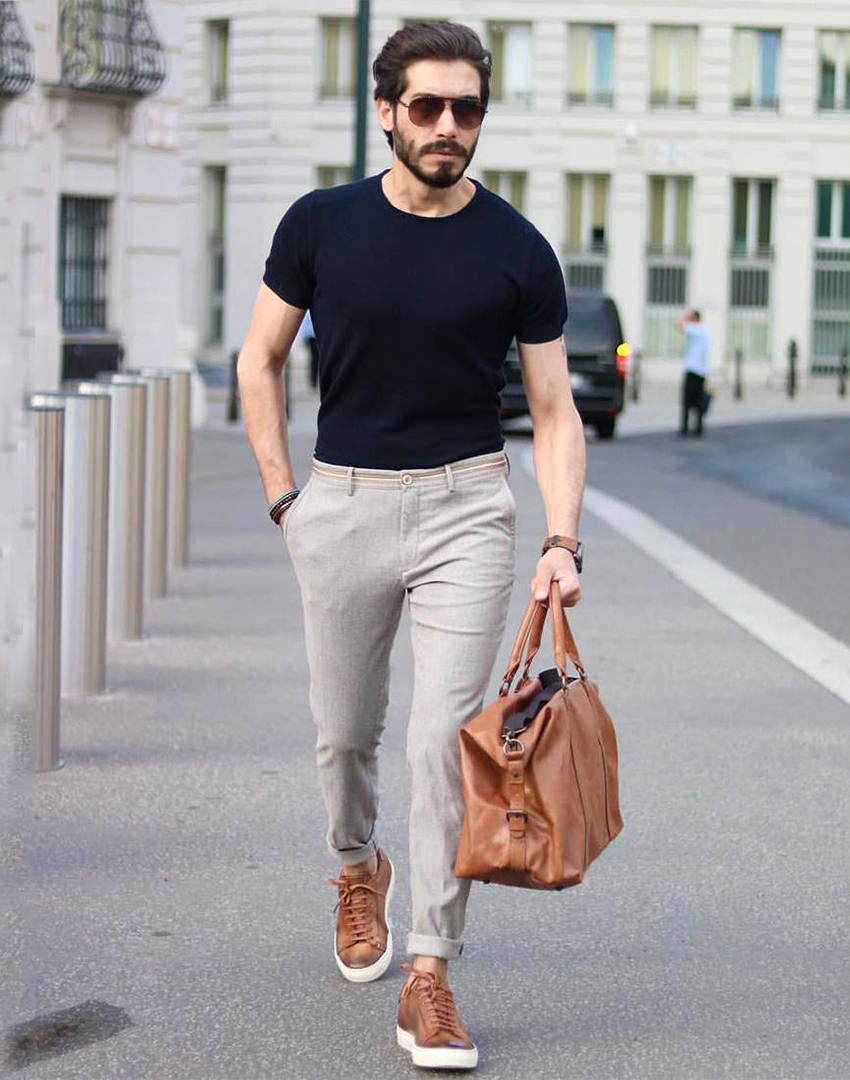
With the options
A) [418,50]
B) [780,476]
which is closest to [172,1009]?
[418,50]

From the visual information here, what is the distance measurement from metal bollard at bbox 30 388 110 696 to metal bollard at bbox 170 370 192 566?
3145 mm

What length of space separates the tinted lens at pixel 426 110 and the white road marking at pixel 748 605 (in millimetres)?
4557

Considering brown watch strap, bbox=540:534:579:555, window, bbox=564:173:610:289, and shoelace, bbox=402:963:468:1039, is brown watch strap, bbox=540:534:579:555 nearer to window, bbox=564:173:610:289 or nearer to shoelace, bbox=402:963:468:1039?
shoelace, bbox=402:963:468:1039

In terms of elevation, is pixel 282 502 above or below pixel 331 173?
below

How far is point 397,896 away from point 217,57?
47742 millimetres

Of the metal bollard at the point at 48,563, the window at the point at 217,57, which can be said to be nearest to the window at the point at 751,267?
the window at the point at 217,57

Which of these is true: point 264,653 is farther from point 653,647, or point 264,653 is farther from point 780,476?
point 780,476

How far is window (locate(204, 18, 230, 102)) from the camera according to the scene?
5122 cm

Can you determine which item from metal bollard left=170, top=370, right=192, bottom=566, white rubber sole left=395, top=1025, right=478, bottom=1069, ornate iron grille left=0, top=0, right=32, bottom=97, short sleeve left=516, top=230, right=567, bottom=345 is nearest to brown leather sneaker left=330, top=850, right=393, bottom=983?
white rubber sole left=395, top=1025, right=478, bottom=1069

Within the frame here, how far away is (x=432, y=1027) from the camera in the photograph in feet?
13.8

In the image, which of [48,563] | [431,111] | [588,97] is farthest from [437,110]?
[588,97]

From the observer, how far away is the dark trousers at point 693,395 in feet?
90.1

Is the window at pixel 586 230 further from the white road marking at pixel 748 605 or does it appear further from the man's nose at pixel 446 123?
the man's nose at pixel 446 123

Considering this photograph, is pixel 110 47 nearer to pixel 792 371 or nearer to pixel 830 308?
pixel 792 371
